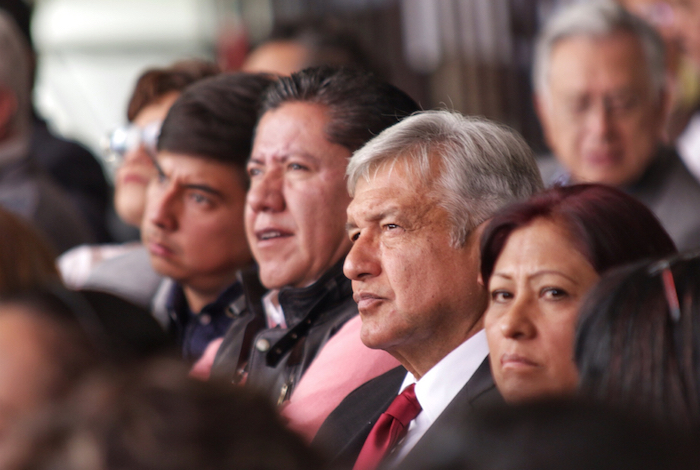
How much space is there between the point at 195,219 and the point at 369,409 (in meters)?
1.17

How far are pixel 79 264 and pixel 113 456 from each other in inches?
124

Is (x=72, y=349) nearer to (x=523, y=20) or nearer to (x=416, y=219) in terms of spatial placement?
(x=416, y=219)

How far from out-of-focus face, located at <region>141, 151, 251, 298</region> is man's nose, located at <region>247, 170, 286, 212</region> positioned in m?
0.44

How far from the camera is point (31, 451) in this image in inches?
27.3

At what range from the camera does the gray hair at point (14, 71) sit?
3.82 metres

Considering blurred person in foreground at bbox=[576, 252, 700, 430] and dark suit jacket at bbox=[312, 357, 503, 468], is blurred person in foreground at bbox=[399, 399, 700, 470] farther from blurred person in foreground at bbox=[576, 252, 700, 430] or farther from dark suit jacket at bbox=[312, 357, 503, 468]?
dark suit jacket at bbox=[312, 357, 503, 468]

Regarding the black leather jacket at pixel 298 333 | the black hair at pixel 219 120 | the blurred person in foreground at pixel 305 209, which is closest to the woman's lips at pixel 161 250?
the black hair at pixel 219 120

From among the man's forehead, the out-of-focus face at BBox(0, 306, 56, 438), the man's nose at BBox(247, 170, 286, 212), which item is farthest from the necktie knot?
the man's forehead

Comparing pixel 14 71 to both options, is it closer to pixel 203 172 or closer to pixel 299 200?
pixel 203 172

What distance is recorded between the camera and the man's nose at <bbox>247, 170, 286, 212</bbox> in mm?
2457

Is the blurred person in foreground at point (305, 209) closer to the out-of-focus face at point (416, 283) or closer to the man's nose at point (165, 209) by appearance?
the out-of-focus face at point (416, 283)

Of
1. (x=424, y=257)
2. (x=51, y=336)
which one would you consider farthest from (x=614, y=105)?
(x=51, y=336)

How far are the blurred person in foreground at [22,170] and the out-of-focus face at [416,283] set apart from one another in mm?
2105

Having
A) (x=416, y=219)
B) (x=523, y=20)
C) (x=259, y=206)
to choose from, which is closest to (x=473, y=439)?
(x=416, y=219)
